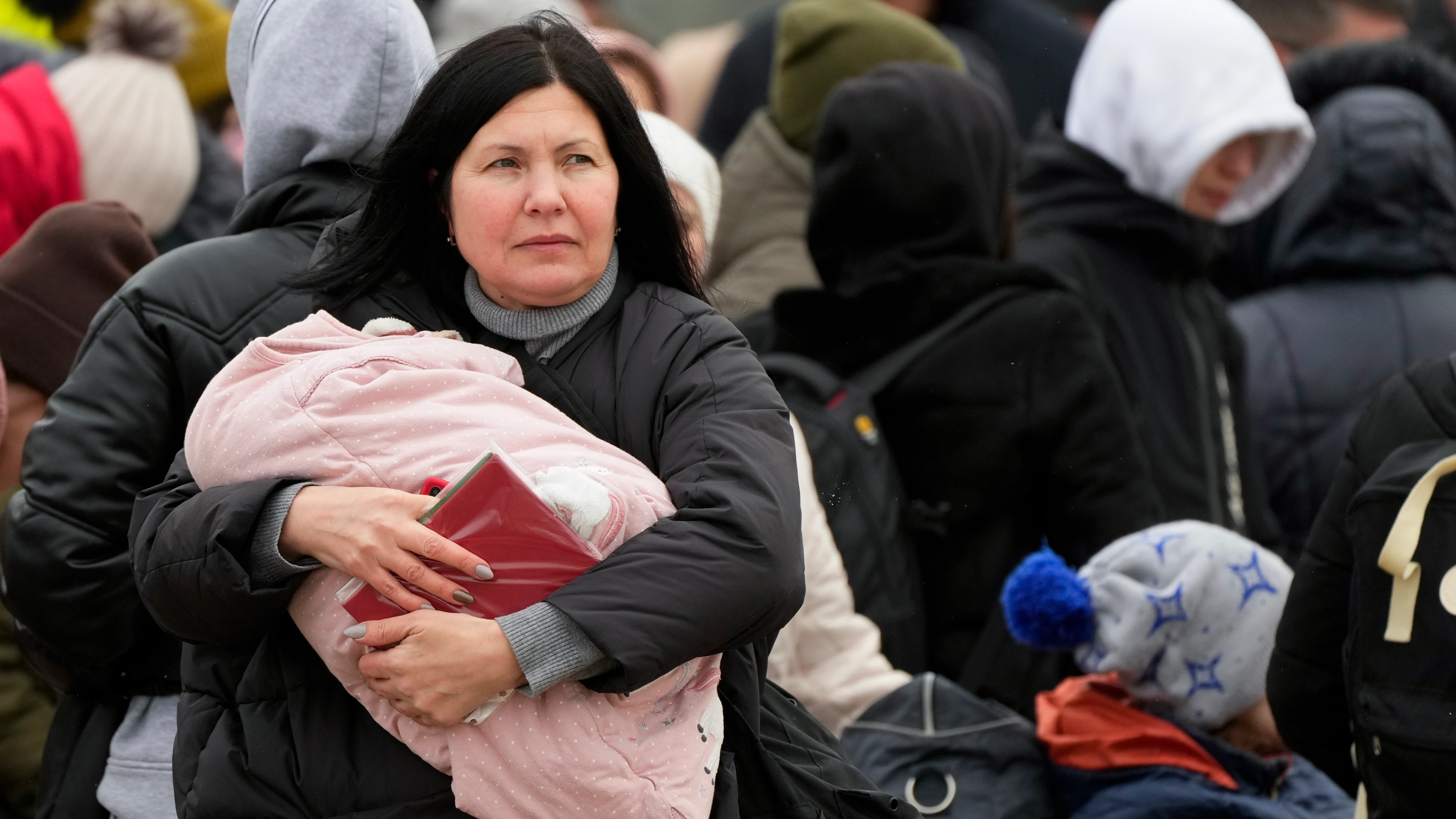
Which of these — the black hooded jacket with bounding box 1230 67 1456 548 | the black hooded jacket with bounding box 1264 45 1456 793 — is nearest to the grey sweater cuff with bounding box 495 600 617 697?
the black hooded jacket with bounding box 1264 45 1456 793

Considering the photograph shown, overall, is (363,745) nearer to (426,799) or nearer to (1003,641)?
(426,799)

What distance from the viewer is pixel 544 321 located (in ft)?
7.50

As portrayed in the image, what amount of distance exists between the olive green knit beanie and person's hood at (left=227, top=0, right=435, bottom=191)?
2121 mm

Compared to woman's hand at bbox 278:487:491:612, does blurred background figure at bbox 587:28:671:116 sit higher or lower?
lower

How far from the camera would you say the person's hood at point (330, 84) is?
294cm

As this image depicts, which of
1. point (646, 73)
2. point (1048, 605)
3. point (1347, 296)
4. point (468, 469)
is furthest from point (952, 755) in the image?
point (646, 73)

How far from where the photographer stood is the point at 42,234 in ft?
10.5

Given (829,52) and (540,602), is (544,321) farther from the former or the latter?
(829,52)

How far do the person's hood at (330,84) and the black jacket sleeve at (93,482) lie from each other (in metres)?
0.51

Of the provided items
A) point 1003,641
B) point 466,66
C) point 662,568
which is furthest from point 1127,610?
point 466,66

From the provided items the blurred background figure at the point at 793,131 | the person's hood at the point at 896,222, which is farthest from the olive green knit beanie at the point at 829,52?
the person's hood at the point at 896,222

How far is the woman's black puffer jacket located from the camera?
1977mm

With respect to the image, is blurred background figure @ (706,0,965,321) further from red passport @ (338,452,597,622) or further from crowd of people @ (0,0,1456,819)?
red passport @ (338,452,597,622)

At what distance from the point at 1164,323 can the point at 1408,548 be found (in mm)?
1964
